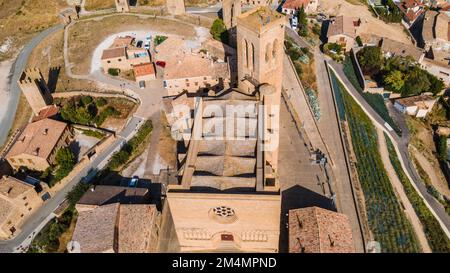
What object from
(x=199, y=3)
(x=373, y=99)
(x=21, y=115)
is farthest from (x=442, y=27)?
(x=21, y=115)

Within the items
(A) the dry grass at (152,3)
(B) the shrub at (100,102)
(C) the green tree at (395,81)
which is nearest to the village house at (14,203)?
(B) the shrub at (100,102)

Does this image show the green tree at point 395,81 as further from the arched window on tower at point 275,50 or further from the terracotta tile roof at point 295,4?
the arched window on tower at point 275,50

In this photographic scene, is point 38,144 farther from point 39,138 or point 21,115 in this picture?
point 21,115

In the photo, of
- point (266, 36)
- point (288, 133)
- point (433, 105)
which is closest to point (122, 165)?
point (288, 133)

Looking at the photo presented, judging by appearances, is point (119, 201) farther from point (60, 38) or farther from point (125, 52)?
point (60, 38)

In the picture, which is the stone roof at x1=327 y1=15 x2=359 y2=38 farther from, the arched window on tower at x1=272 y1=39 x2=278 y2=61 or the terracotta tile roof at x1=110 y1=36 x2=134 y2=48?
the terracotta tile roof at x1=110 y1=36 x2=134 y2=48

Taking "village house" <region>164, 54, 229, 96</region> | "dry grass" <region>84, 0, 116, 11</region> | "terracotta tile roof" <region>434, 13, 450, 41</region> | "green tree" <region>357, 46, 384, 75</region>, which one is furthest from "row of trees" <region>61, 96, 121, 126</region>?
"terracotta tile roof" <region>434, 13, 450, 41</region>

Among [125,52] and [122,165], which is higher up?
[125,52]
